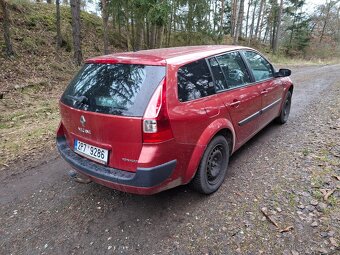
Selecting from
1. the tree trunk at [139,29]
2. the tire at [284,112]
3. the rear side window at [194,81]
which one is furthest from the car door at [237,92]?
the tree trunk at [139,29]

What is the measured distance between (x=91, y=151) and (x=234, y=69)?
2215mm

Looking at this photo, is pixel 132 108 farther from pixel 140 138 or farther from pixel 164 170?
pixel 164 170

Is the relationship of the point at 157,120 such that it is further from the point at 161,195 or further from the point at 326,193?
the point at 326,193

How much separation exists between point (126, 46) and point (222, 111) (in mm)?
15615

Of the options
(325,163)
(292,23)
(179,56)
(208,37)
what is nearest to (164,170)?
(179,56)

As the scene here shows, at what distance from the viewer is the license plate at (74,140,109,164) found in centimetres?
263

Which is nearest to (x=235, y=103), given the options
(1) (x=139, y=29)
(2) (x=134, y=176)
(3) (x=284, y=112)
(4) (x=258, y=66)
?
(4) (x=258, y=66)

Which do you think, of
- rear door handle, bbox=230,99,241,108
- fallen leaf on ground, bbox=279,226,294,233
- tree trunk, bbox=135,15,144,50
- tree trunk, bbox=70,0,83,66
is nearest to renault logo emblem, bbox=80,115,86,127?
rear door handle, bbox=230,99,241,108

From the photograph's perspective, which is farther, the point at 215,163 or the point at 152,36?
the point at 152,36

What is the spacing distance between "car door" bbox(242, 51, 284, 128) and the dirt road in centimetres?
74

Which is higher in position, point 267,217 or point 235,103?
point 235,103

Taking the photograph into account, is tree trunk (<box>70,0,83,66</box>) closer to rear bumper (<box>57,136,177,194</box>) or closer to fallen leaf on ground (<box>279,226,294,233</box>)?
rear bumper (<box>57,136,177,194</box>)

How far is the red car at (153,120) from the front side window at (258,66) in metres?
0.77

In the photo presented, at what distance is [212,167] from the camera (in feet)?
10.3
